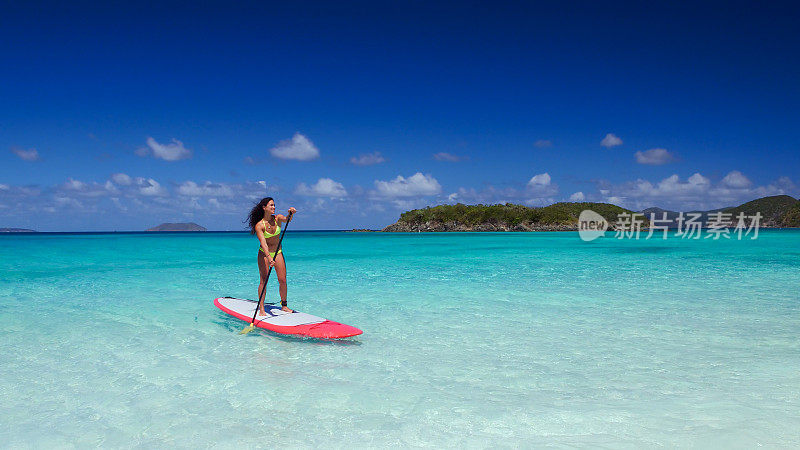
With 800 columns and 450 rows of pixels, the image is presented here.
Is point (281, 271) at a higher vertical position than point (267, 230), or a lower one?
lower

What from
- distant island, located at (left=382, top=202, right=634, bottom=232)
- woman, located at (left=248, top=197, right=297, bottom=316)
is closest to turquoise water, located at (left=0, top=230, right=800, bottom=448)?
woman, located at (left=248, top=197, right=297, bottom=316)

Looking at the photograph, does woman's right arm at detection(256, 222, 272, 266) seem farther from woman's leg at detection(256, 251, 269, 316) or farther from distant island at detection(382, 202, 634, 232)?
distant island at detection(382, 202, 634, 232)

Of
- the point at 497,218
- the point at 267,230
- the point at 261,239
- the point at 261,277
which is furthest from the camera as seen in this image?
the point at 497,218

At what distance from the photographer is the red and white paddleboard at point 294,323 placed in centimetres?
688

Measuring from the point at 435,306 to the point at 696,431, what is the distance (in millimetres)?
6481

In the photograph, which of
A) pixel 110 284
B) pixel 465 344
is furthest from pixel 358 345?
pixel 110 284

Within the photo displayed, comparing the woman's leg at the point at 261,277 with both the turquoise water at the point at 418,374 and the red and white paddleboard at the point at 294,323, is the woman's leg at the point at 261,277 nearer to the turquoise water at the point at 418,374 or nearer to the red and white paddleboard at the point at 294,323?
the red and white paddleboard at the point at 294,323

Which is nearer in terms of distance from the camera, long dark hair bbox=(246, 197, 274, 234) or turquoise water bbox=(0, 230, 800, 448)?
turquoise water bbox=(0, 230, 800, 448)

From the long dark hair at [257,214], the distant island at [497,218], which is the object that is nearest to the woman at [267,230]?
the long dark hair at [257,214]

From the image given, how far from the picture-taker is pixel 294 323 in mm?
7301

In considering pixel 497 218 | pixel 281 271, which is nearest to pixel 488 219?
pixel 497 218

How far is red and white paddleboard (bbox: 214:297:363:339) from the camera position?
271 inches

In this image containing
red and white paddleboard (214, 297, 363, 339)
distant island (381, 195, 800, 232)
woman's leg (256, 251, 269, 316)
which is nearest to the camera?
red and white paddleboard (214, 297, 363, 339)

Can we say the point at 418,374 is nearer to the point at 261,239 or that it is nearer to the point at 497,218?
the point at 261,239
